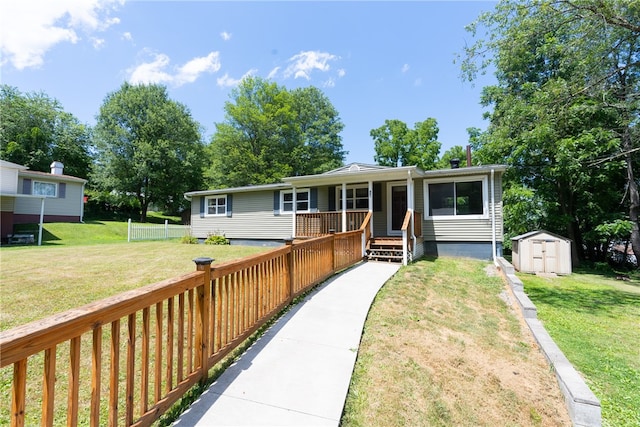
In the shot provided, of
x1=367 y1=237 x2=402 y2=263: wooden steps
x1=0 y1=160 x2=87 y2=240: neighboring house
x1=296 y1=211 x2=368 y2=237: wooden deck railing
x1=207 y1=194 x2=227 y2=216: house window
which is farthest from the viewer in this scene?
x1=0 y1=160 x2=87 y2=240: neighboring house

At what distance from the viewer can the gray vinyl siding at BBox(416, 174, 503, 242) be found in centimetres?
923

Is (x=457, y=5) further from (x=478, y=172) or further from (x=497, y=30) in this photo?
(x=478, y=172)

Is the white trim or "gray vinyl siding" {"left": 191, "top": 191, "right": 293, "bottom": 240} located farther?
"gray vinyl siding" {"left": 191, "top": 191, "right": 293, "bottom": 240}

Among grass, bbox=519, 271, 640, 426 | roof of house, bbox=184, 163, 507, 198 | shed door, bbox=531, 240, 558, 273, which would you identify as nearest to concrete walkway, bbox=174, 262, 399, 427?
grass, bbox=519, 271, 640, 426

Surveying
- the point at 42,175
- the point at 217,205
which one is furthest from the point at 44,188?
the point at 217,205

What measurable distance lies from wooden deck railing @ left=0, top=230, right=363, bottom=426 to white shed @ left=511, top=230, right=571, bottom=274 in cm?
807

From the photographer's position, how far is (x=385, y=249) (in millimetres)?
9094

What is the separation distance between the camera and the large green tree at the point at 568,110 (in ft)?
22.1

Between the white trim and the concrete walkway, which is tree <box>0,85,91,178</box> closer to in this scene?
the white trim

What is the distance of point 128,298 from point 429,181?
990cm

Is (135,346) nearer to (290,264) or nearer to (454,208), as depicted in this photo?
(290,264)

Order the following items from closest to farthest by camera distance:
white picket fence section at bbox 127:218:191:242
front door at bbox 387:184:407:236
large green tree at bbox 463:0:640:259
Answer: large green tree at bbox 463:0:640:259 → front door at bbox 387:184:407:236 → white picket fence section at bbox 127:218:191:242

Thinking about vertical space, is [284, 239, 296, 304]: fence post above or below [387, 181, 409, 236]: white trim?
below

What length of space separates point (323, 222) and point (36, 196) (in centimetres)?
1478
